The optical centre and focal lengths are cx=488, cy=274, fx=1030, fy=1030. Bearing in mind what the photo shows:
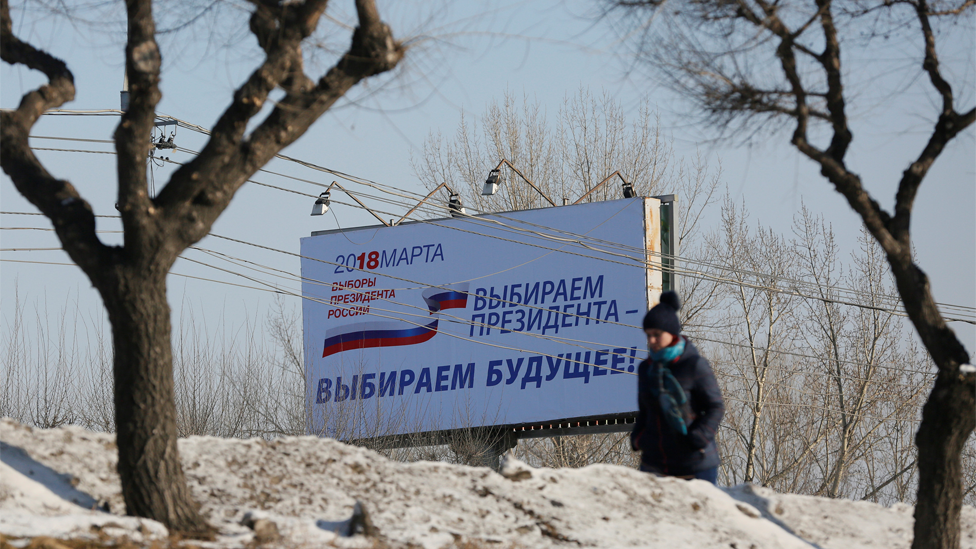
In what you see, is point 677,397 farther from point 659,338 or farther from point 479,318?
point 479,318

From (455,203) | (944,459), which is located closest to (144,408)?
(944,459)

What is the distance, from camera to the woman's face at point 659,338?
5.70 m

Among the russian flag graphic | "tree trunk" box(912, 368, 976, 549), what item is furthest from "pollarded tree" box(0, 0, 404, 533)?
the russian flag graphic

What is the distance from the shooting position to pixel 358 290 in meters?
23.3

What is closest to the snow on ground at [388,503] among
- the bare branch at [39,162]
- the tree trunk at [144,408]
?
the tree trunk at [144,408]

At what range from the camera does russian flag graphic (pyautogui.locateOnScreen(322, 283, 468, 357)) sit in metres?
22.0

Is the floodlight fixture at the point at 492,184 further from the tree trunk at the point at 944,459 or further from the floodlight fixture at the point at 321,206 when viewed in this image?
the tree trunk at the point at 944,459

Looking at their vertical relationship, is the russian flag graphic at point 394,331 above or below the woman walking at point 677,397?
above

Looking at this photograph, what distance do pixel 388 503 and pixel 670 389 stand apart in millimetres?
1643

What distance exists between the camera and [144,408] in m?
4.78

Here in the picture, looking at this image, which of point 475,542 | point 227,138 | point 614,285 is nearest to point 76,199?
point 227,138

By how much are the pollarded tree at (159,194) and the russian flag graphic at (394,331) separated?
1651 cm

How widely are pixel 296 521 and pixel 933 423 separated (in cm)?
372

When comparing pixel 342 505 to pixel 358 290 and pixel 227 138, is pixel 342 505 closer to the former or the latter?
pixel 227 138
